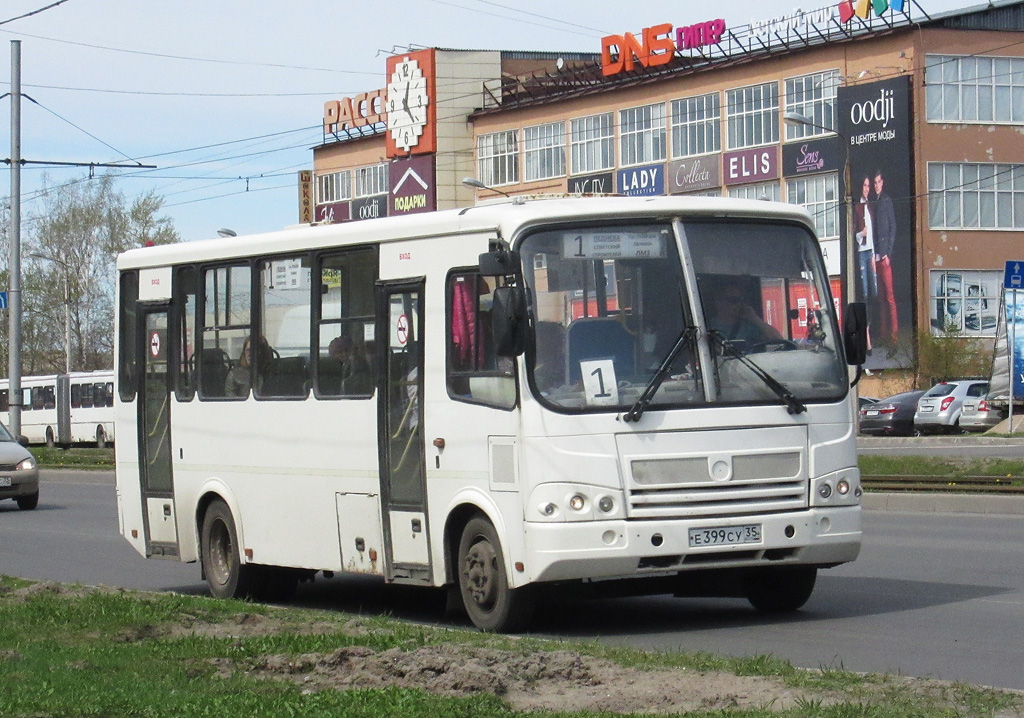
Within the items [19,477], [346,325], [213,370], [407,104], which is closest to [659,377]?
[346,325]

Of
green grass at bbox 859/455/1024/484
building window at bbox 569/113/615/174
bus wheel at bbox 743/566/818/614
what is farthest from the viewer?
building window at bbox 569/113/615/174

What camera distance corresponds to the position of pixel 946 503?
22.0 m

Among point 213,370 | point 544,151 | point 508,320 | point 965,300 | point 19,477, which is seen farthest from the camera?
point 544,151

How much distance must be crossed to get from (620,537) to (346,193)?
85024 mm

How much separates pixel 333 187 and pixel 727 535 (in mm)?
86161

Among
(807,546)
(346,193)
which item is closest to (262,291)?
(807,546)

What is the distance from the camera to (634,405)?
10422mm

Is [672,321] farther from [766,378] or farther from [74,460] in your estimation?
[74,460]

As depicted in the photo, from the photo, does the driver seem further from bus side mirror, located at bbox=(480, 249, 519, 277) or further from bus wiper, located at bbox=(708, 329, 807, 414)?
bus side mirror, located at bbox=(480, 249, 519, 277)

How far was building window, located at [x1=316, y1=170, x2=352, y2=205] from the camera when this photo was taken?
94162 mm

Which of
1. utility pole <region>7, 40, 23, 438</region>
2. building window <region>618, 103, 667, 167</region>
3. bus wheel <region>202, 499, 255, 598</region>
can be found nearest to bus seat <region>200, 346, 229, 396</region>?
bus wheel <region>202, 499, 255, 598</region>

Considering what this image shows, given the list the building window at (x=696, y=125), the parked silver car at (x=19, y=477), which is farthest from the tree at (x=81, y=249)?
the parked silver car at (x=19, y=477)

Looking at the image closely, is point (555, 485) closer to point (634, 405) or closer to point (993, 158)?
point (634, 405)

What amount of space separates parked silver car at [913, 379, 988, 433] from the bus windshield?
3559 cm
